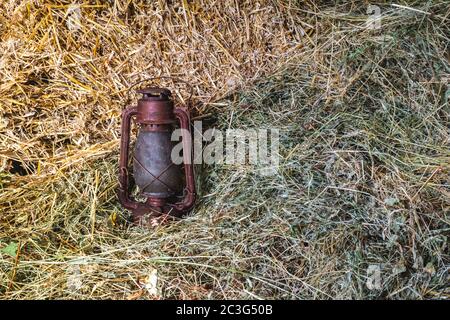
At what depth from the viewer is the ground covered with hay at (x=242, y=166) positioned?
2006mm

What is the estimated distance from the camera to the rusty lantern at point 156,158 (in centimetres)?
233

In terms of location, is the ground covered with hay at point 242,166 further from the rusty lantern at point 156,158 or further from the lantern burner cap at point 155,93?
the lantern burner cap at point 155,93

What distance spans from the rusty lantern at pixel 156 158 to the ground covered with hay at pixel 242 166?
3.9 inches

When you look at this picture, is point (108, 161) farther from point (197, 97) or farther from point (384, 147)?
point (384, 147)

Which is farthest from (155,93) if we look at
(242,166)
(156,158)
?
(242,166)

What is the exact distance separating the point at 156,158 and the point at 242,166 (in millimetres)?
417

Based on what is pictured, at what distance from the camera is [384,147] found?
2.31m

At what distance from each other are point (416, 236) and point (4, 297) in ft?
5.30

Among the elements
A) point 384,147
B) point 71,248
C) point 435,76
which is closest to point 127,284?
point 71,248

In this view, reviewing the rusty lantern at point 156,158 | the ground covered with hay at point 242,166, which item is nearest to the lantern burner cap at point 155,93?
the rusty lantern at point 156,158

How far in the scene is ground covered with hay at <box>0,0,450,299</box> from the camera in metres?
2.01

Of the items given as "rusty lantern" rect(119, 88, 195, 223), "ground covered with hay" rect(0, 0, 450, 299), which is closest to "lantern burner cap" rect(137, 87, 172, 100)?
"rusty lantern" rect(119, 88, 195, 223)

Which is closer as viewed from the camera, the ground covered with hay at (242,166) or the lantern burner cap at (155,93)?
the ground covered with hay at (242,166)

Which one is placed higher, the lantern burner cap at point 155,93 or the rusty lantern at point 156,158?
the lantern burner cap at point 155,93
